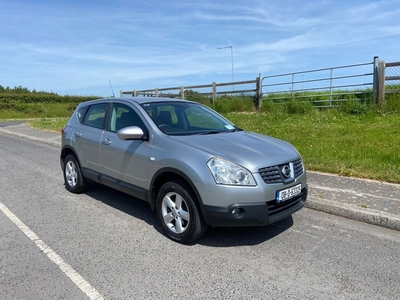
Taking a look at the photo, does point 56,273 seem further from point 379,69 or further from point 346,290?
point 379,69

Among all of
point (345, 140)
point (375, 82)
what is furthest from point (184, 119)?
point (375, 82)

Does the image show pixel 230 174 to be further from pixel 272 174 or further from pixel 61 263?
pixel 61 263

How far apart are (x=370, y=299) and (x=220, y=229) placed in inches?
73.1

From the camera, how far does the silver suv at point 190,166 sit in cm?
339

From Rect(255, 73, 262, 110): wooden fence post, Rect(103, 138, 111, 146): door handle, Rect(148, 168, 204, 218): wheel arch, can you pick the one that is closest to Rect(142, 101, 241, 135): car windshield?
Rect(148, 168, 204, 218): wheel arch

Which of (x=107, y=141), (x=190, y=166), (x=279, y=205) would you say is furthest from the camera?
(x=107, y=141)

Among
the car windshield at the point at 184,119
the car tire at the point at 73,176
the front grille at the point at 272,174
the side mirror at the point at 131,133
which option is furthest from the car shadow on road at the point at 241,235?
the car tire at the point at 73,176

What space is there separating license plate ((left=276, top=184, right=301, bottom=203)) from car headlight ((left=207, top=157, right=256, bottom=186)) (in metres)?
0.37

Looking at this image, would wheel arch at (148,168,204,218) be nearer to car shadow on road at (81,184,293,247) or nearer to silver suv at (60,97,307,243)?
silver suv at (60,97,307,243)

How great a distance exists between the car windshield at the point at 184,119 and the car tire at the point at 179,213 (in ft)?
2.55

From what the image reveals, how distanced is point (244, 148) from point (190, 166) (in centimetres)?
69

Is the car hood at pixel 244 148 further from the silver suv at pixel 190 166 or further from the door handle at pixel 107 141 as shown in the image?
the door handle at pixel 107 141

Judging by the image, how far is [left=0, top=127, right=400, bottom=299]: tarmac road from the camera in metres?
2.86

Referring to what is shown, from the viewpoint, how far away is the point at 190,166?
11.5ft
